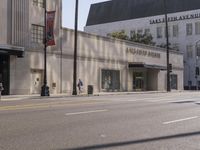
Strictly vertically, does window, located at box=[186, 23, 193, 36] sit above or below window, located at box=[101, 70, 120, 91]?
above

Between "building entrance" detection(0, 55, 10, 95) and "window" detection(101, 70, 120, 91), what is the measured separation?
51.9 ft

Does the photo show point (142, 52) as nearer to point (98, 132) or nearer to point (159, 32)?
point (159, 32)

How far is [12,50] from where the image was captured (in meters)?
37.1

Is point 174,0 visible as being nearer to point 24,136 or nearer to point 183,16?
point 183,16

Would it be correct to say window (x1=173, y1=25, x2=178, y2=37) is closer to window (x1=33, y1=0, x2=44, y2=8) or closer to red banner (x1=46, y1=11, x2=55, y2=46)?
window (x1=33, y1=0, x2=44, y2=8)

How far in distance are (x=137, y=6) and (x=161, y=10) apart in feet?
21.5

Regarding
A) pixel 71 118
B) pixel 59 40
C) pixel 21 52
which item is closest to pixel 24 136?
pixel 71 118

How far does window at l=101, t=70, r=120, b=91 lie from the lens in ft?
172

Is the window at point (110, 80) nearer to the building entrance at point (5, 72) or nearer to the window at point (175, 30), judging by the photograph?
the building entrance at point (5, 72)

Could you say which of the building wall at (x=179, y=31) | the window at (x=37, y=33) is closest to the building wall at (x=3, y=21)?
the window at (x=37, y=33)

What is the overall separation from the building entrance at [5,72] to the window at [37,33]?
3.80 m

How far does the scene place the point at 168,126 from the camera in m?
13.8

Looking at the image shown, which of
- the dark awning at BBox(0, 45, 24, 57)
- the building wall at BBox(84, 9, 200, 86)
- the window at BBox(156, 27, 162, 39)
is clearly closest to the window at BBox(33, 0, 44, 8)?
the dark awning at BBox(0, 45, 24, 57)

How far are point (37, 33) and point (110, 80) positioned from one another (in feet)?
48.3
